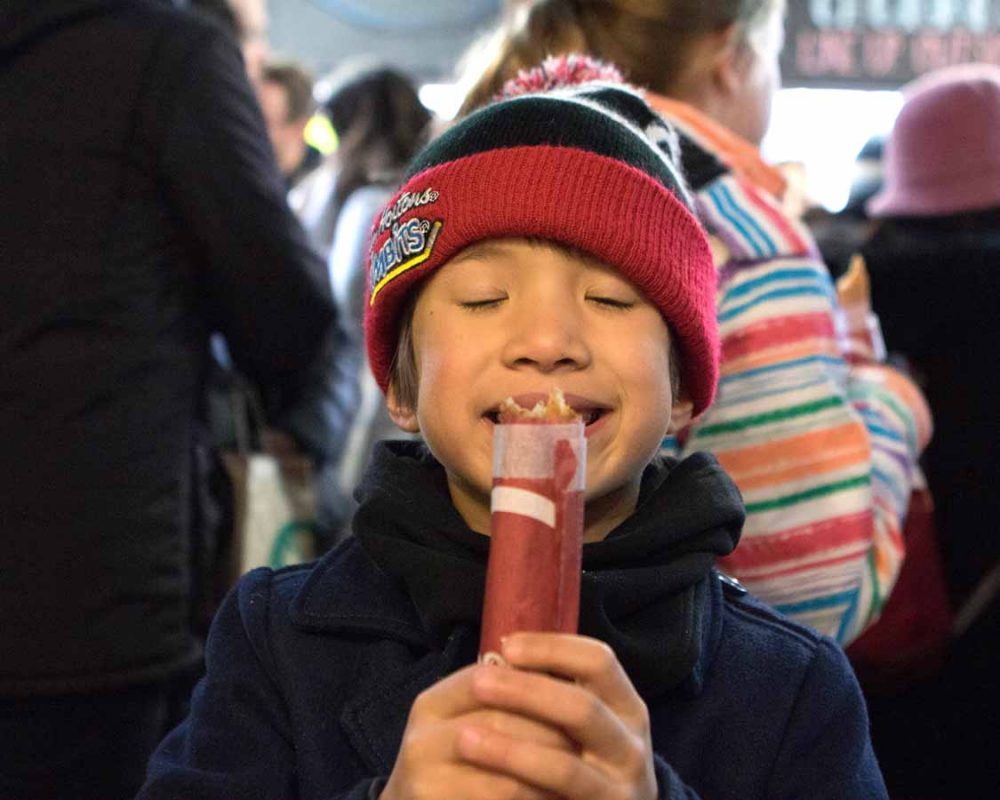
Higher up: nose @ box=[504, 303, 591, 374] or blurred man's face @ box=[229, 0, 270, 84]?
blurred man's face @ box=[229, 0, 270, 84]

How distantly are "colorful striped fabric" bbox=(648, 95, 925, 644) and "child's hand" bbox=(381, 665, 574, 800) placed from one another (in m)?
0.86

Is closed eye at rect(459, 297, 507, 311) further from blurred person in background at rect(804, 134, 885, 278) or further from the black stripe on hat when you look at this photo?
blurred person in background at rect(804, 134, 885, 278)

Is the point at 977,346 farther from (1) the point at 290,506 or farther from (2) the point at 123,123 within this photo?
(2) the point at 123,123

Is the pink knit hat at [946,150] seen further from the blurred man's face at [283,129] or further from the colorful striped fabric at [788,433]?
the blurred man's face at [283,129]

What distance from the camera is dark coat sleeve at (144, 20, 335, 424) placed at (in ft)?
7.32

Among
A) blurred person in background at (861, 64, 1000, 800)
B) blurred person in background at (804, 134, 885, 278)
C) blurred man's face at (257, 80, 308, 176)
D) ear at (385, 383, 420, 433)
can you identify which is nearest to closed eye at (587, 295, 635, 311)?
ear at (385, 383, 420, 433)

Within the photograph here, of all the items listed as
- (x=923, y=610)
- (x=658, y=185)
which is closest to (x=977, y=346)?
(x=923, y=610)

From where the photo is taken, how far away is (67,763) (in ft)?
6.84

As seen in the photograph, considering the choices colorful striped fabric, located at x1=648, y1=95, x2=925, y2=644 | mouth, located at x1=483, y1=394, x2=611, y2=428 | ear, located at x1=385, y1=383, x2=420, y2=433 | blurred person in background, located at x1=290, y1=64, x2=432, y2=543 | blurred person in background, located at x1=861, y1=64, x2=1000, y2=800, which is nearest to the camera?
mouth, located at x1=483, y1=394, x2=611, y2=428

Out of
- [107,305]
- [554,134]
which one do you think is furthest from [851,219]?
[554,134]

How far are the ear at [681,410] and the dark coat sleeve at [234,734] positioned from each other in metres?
0.51

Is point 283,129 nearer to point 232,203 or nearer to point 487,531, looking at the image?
point 232,203

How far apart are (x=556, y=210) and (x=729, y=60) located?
0.91m

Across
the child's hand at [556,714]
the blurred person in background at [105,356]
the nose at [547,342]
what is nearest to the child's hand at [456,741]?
the child's hand at [556,714]
